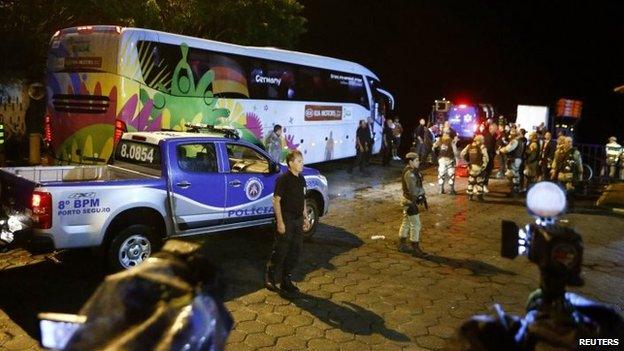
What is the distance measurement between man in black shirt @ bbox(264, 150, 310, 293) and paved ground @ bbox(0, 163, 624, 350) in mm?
344

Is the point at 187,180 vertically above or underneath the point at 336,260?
above

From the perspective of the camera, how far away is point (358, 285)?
730 cm

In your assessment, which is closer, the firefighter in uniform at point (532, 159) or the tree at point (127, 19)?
the firefighter in uniform at point (532, 159)

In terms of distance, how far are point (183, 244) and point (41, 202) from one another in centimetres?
432

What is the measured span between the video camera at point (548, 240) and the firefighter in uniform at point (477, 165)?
1043cm

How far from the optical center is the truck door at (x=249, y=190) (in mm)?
8273

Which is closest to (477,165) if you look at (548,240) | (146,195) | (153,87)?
(153,87)

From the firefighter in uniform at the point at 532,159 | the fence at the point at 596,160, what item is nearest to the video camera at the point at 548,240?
the firefighter in uniform at the point at 532,159

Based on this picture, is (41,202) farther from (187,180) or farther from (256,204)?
(256,204)

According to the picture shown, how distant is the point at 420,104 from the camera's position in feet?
173

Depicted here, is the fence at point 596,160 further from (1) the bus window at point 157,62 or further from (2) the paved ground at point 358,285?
(1) the bus window at point 157,62

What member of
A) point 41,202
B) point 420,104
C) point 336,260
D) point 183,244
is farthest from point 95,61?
point 420,104

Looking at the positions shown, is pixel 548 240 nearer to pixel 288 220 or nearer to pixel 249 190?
pixel 288 220

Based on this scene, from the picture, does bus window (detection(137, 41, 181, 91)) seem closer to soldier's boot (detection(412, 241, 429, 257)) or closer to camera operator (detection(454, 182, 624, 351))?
soldier's boot (detection(412, 241, 429, 257))
